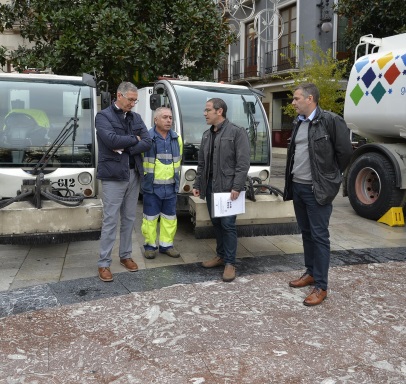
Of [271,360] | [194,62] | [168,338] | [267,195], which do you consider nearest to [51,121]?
[267,195]

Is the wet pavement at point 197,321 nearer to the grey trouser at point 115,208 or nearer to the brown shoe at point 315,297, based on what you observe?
the brown shoe at point 315,297

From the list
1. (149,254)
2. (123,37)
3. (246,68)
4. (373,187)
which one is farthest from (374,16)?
(246,68)

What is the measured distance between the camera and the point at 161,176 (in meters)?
5.44

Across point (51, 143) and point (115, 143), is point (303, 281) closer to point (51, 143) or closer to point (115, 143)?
point (115, 143)

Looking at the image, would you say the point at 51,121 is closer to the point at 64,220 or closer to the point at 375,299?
the point at 64,220

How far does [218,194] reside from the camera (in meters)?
4.83

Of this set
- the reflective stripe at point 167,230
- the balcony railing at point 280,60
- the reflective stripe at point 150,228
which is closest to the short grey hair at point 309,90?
the reflective stripe at point 167,230

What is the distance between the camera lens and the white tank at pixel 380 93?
23.9 ft

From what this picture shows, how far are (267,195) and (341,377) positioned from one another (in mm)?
3041

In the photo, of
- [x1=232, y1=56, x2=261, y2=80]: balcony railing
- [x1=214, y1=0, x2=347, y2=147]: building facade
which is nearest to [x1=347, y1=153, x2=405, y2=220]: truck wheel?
[x1=214, y1=0, x2=347, y2=147]: building facade

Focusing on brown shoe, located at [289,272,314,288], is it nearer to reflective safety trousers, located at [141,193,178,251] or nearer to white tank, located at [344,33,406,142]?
reflective safety trousers, located at [141,193,178,251]

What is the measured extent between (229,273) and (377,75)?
4.52m

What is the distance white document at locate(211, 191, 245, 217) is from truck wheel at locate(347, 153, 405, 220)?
3.88 metres

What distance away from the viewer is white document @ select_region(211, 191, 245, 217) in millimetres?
4846
